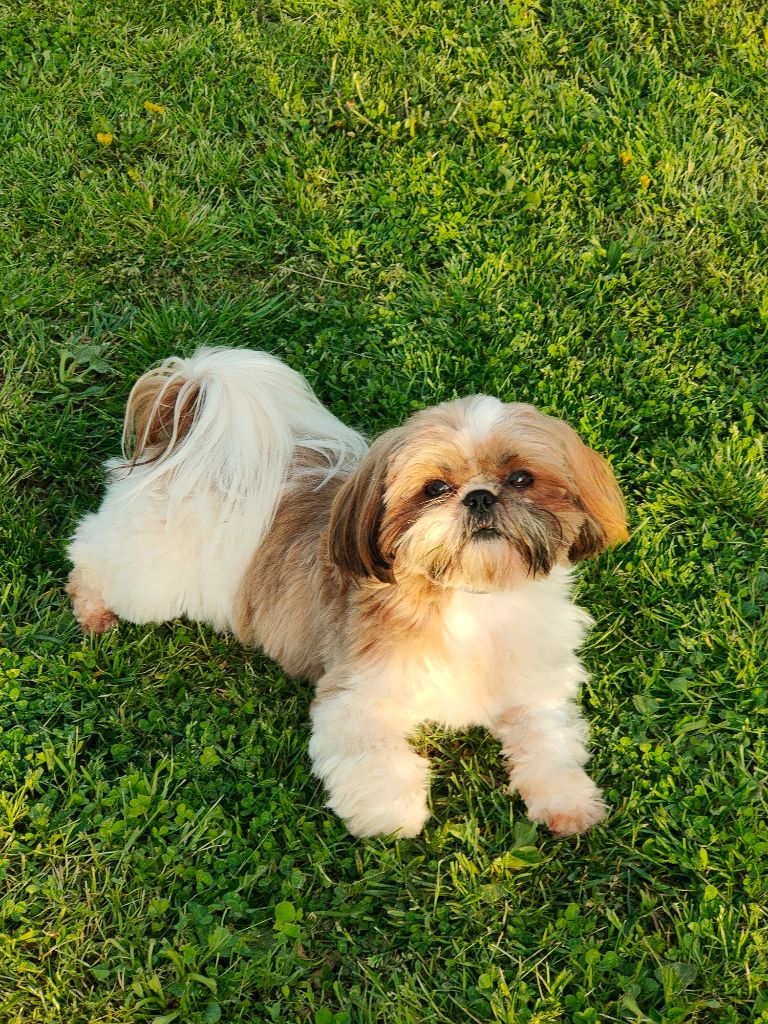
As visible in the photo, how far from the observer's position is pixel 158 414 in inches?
138

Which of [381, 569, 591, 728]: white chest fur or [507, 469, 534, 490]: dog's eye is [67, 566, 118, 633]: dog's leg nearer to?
[381, 569, 591, 728]: white chest fur

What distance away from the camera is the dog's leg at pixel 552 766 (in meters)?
3.04

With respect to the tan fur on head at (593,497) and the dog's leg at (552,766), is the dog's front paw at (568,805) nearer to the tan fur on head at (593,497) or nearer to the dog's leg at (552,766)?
the dog's leg at (552,766)

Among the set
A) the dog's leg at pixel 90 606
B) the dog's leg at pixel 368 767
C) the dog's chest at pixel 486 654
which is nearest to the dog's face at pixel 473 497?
the dog's chest at pixel 486 654

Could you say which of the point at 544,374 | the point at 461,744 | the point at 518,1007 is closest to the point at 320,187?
the point at 544,374

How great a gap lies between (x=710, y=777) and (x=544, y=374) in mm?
1832

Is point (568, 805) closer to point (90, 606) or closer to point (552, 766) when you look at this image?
point (552, 766)

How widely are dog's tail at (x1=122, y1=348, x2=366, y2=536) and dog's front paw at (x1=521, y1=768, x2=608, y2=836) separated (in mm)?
→ 1245

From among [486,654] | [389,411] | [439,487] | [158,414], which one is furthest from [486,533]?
[389,411]

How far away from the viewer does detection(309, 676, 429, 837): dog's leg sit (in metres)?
2.96

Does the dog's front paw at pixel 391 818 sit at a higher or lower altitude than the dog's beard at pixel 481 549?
lower

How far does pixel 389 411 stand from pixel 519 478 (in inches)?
64.4

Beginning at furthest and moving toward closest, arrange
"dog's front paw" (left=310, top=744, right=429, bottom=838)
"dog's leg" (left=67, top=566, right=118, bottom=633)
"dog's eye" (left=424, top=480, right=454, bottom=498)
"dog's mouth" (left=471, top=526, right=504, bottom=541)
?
"dog's leg" (left=67, top=566, right=118, bottom=633)
"dog's front paw" (left=310, top=744, right=429, bottom=838)
"dog's eye" (left=424, top=480, right=454, bottom=498)
"dog's mouth" (left=471, top=526, right=504, bottom=541)

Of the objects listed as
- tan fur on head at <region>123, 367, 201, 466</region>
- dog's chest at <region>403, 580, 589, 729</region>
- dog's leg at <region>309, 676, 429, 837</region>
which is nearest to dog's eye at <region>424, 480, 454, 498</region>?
dog's chest at <region>403, 580, 589, 729</region>
